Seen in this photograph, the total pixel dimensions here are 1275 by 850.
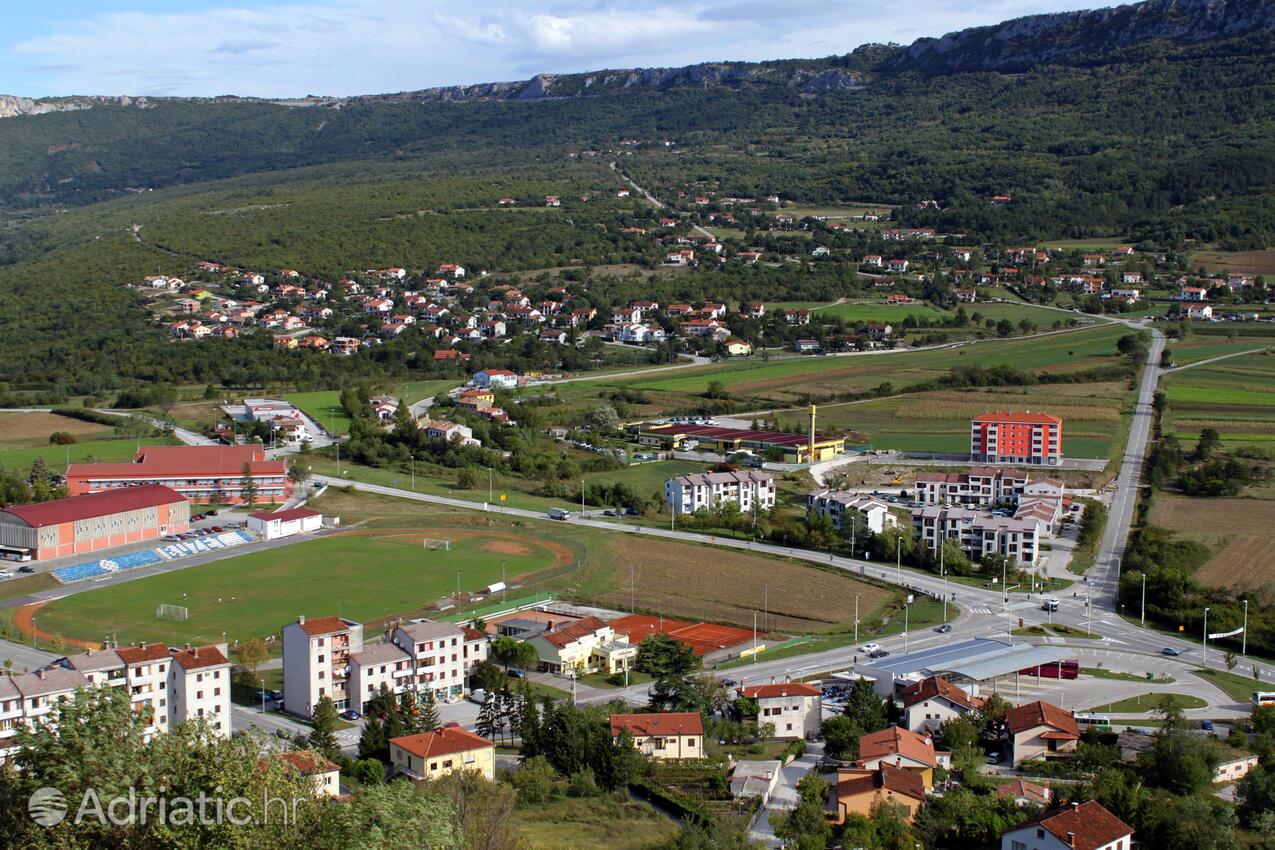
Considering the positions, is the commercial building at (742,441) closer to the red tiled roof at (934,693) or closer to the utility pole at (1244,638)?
the utility pole at (1244,638)

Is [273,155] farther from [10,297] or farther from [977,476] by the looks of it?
[977,476]

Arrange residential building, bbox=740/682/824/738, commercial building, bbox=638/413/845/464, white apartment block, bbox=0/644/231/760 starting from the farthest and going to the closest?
commercial building, bbox=638/413/845/464, residential building, bbox=740/682/824/738, white apartment block, bbox=0/644/231/760

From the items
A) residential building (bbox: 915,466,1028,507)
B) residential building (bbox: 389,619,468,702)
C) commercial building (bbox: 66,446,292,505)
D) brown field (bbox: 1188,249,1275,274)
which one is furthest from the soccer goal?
brown field (bbox: 1188,249,1275,274)

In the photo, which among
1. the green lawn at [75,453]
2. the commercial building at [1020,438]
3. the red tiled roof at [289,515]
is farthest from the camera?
the commercial building at [1020,438]

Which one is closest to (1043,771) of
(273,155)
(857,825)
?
(857,825)

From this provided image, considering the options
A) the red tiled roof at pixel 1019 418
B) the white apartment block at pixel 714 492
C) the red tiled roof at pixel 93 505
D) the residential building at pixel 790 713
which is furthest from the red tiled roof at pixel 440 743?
the red tiled roof at pixel 1019 418

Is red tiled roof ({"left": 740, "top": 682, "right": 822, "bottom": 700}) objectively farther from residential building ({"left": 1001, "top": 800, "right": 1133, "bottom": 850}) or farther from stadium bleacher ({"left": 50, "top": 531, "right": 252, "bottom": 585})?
stadium bleacher ({"left": 50, "top": 531, "right": 252, "bottom": 585})
